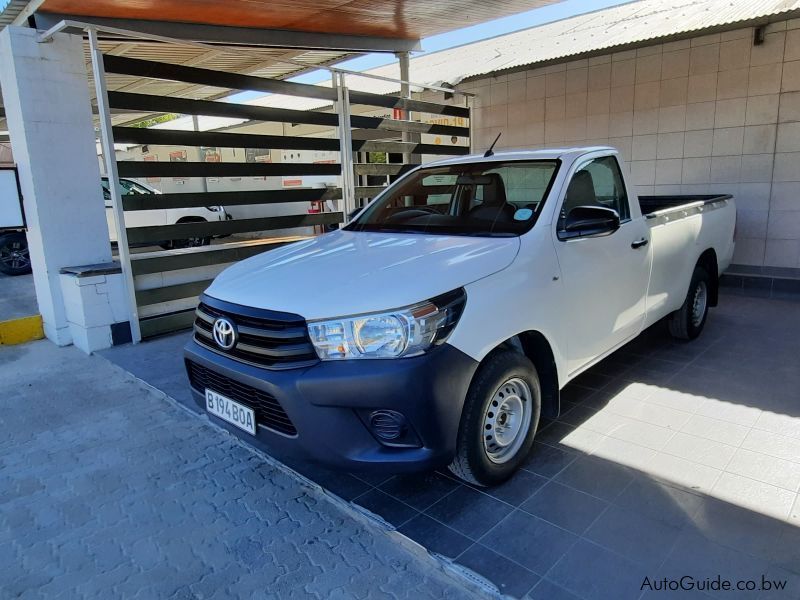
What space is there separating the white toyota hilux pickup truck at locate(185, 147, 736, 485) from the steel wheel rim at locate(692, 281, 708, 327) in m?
1.33

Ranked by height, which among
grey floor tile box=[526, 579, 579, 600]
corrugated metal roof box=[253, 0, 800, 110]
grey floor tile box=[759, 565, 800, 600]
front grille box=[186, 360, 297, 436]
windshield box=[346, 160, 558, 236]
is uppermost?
corrugated metal roof box=[253, 0, 800, 110]

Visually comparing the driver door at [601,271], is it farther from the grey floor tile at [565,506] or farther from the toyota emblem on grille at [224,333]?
the toyota emblem on grille at [224,333]

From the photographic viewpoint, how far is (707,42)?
22.0 feet

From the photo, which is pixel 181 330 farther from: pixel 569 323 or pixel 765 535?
pixel 765 535

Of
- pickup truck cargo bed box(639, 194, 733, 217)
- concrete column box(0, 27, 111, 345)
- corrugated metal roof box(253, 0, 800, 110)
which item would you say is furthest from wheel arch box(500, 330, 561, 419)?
corrugated metal roof box(253, 0, 800, 110)

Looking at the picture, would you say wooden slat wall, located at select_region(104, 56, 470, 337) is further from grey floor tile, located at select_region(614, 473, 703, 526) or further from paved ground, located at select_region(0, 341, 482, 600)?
grey floor tile, located at select_region(614, 473, 703, 526)

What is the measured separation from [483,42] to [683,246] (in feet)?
27.3

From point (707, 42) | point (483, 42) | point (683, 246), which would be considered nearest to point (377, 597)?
point (683, 246)

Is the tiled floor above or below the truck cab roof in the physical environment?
below

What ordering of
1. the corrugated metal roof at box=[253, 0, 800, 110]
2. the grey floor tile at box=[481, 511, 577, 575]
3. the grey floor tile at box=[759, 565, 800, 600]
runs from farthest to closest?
1. the corrugated metal roof at box=[253, 0, 800, 110]
2. the grey floor tile at box=[481, 511, 577, 575]
3. the grey floor tile at box=[759, 565, 800, 600]

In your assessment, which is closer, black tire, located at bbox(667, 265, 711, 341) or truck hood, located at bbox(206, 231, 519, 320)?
truck hood, located at bbox(206, 231, 519, 320)

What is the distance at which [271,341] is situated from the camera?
8.25ft

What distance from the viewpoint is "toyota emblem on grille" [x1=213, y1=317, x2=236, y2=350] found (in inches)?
105

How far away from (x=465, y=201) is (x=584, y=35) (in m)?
6.09
